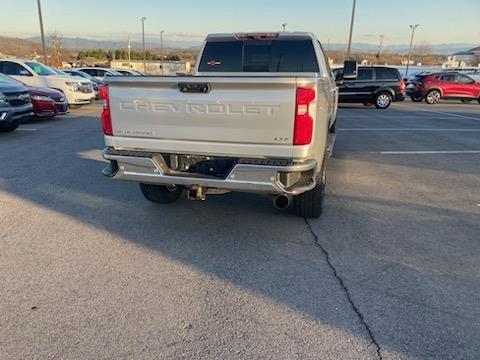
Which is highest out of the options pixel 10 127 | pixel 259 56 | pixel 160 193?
pixel 259 56

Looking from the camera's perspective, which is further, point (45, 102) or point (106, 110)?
point (45, 102)

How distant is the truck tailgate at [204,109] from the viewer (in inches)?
146

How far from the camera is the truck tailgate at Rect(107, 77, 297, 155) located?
12.2 feet

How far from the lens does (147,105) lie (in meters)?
4.12

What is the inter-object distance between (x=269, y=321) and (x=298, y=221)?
2.00 meters

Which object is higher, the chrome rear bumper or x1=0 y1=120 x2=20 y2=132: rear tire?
the chrome rear bumper

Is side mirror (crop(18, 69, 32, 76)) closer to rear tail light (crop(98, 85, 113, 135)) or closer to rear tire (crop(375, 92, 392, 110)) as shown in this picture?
rear tail light (crop(98, 85, 113, 135))

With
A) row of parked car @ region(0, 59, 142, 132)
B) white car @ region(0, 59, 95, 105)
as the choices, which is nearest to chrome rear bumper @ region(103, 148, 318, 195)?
row of parked car @ region(0, 59, 142, 132)

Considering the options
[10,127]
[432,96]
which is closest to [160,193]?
[10,127]

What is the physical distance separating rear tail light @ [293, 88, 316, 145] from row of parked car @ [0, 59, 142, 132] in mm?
2578

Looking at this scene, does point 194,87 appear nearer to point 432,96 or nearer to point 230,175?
point 230,175

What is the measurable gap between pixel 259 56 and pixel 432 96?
21.5 meters

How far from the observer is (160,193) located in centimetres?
524

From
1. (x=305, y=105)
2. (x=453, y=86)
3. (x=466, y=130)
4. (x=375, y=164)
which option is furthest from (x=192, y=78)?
(x=453, y=86)
